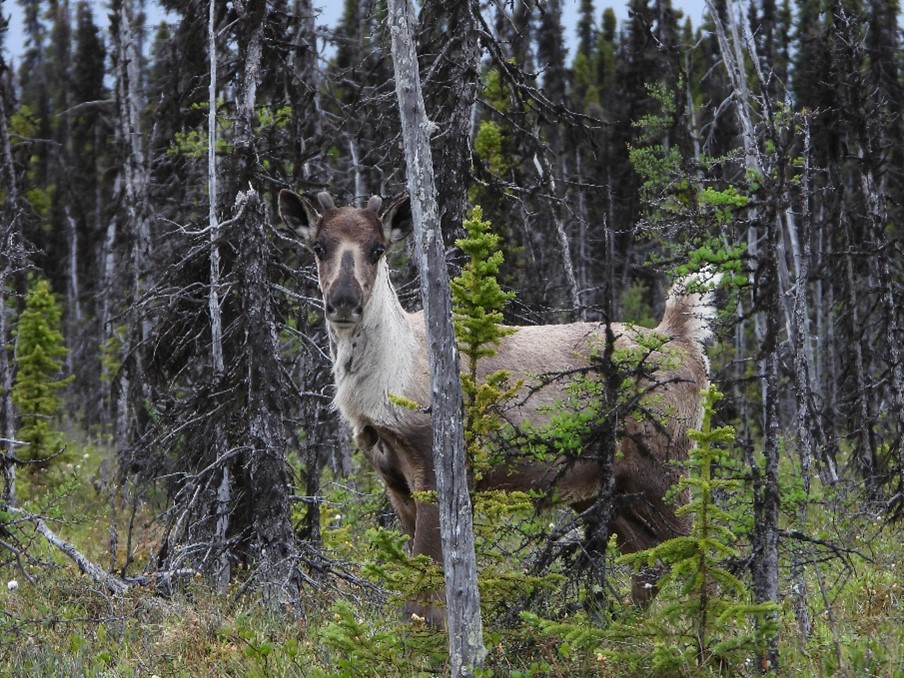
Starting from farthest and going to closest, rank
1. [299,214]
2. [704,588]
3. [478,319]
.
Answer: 1. [299,214]
2. [478,319]
3. [704,588]

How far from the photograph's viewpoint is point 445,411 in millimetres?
5645

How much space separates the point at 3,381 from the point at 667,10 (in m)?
21.5

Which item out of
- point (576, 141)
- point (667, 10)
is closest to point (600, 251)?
point (667, 10)

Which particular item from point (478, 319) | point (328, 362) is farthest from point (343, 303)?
point (328, 362)

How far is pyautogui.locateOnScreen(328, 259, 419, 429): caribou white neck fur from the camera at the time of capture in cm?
795

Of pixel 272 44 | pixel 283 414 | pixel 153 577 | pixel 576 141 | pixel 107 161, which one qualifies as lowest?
pixel 153 577

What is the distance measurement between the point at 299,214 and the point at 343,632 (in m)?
3.68

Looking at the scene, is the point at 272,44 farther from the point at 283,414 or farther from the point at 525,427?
the point at 525,427

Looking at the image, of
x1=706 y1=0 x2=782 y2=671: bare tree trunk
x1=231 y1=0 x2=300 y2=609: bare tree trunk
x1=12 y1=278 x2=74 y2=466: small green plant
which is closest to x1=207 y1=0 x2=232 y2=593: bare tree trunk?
x1=231 y1=0 x2=300 y2=609: bare tree trunk

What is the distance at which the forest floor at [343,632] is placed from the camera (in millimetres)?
5824

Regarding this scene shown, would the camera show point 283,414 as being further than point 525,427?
Yes

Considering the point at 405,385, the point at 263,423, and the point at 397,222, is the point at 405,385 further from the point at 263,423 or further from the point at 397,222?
the point at 263,423

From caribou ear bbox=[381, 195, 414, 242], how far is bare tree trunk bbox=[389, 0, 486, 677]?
205cm

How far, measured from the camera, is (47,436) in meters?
19.4
